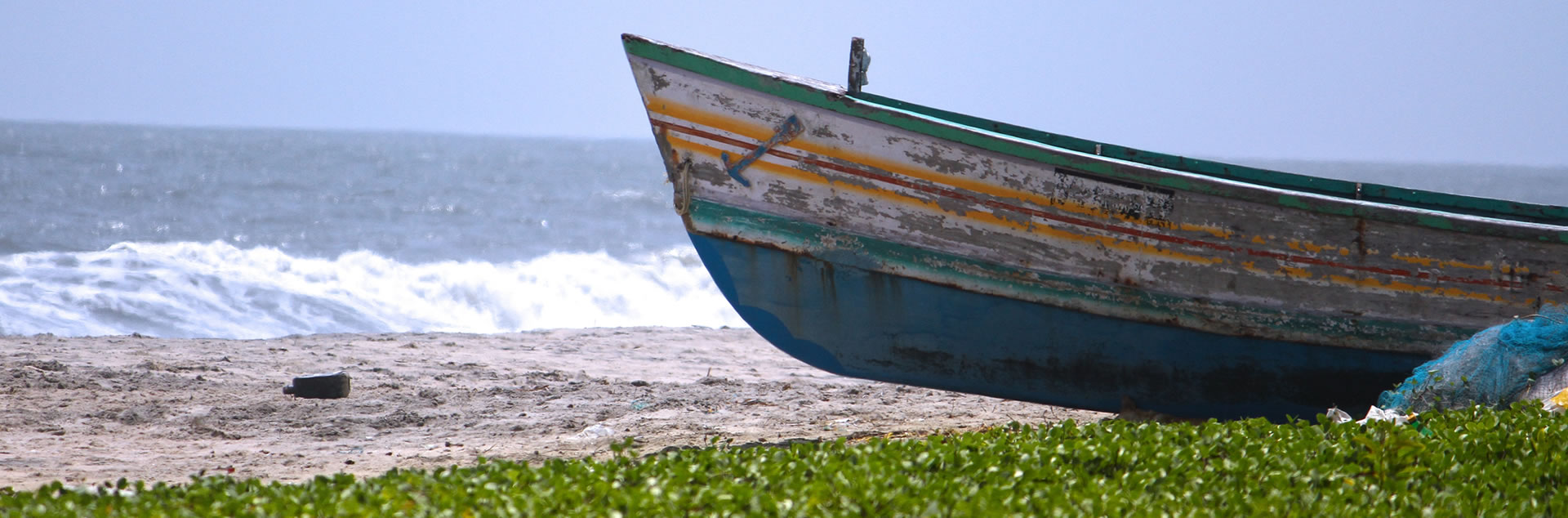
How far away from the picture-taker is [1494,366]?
5020 millimetres

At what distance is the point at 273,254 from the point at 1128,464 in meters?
13.9

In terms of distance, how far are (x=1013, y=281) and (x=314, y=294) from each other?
995cm

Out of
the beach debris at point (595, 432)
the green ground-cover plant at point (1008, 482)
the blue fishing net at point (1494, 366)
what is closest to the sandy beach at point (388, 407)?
the beach debris at point (595, 432)

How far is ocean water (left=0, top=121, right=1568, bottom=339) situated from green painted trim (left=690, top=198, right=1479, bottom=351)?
7.46m

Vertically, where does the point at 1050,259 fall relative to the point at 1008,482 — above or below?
above

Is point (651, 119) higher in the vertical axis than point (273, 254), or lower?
higher

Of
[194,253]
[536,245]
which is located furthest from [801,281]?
[536,245]

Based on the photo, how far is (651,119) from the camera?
583 cm

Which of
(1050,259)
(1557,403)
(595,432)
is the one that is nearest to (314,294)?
(595,432)

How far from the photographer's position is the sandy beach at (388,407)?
5.49 metres

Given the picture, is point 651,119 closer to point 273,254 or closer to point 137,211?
point 273,254

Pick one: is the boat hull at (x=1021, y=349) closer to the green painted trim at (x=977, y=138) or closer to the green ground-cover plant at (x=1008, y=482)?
the green painted trim at (x=977, y=138)

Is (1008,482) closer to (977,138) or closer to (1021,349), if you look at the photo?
(977,138)

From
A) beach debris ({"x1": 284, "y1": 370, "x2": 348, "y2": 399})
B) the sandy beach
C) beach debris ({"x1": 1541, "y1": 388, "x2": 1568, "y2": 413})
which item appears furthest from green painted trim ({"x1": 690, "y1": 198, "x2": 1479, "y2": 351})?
beach debris ({"x1": 284, "y1": 370, "x2": 348, "y2": 399})
